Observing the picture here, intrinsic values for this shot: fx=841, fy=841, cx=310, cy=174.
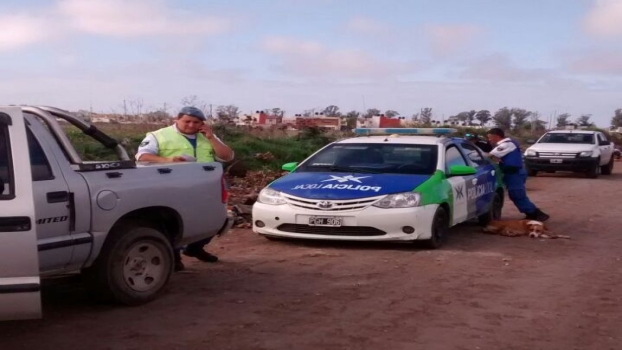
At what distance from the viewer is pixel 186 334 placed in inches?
238

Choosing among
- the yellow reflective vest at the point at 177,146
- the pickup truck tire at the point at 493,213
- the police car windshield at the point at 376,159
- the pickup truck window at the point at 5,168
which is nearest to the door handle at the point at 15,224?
the pickup truck window at the point at 5,168

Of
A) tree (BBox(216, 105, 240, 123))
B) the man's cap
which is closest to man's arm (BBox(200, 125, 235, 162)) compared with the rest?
the man's cap

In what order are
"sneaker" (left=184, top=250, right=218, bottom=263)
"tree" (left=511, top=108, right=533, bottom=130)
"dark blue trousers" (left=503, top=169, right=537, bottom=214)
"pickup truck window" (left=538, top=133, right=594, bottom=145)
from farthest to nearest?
1. "tree" (left=511, top=108, right=533, bottom=130)
2. "pickup truck window" (left=538, top=133, right=594, bottom=145)
3. "dark blue trousers" (left=503, top=169, right=537, bottom=214)
4. "sneaker" (left=184, top=250, right=218, bottom=263)

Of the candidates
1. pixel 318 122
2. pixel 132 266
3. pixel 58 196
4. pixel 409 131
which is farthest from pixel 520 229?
pixel 318 122

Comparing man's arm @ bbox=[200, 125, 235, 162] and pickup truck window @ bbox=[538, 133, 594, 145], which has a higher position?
man's arm @ bbox=[200, 125, 235, 162]

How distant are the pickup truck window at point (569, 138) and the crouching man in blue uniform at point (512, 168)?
13.5m

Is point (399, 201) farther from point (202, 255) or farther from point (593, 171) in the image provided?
point (593, 171)

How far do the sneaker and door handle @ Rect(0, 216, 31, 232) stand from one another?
402cm

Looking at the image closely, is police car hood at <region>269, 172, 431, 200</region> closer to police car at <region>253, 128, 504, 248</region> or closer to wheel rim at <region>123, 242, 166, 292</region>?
police car at <region>253, 128, 504, 248</region>

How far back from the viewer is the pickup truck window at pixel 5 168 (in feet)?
15.9

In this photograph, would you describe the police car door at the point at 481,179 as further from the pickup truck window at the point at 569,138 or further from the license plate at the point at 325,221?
the pickup truck window at the point at 569,138

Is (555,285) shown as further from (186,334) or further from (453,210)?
(186,334)

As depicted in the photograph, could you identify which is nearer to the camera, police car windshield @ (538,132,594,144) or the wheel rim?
the wheel rim

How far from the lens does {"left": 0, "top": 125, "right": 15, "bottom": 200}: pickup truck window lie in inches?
191
